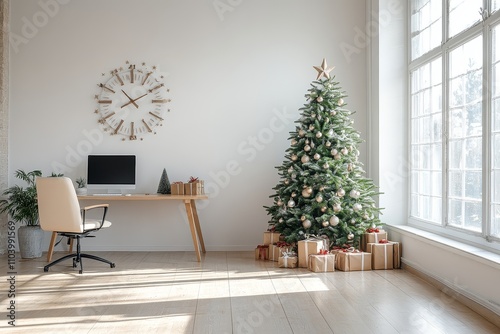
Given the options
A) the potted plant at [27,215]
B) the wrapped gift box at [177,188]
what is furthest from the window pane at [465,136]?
the potted plant at [27,215]

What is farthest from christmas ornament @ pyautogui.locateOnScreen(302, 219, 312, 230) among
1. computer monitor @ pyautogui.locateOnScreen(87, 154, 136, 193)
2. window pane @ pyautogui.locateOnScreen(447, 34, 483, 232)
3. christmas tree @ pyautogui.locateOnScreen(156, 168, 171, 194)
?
computer monitor @ pyautogui.locateOnScreen(87, 154, 136, 193)

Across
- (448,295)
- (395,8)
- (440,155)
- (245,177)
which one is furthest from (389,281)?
(395,8)

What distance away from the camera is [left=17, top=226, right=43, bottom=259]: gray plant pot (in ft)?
20.2

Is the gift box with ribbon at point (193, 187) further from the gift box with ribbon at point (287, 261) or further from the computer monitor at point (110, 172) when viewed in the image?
the gift box with ribbon at point (287, 261)

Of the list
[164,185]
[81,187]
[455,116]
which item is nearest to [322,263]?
[455,116]

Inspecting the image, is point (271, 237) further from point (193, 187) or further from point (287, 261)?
point (193, 187)

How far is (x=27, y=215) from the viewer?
614cm

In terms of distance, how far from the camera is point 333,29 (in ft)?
22.1

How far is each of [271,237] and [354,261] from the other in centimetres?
98

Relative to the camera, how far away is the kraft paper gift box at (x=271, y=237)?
238 inches

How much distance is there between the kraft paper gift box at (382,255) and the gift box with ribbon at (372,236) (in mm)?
146

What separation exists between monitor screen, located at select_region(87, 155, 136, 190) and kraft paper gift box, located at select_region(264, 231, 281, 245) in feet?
5.03

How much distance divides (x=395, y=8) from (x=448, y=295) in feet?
10.3

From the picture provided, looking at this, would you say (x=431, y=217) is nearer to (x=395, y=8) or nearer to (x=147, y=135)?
(x=395, y=8)
